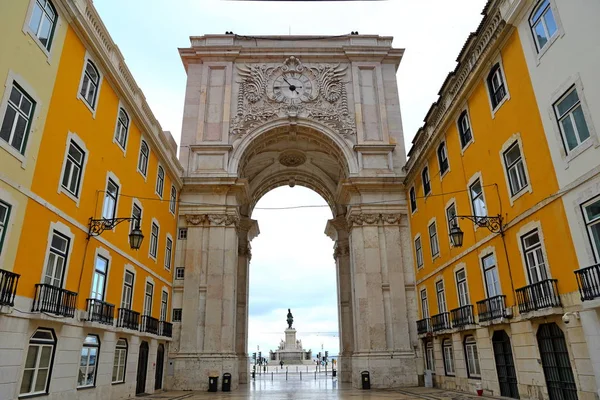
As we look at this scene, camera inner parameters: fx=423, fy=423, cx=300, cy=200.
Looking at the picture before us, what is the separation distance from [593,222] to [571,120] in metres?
2.55

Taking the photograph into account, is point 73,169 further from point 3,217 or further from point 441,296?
point 441,296

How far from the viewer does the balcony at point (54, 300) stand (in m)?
10.1

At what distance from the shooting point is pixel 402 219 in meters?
24.4

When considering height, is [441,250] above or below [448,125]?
below

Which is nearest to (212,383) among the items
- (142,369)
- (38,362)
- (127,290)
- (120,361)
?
(142,369)

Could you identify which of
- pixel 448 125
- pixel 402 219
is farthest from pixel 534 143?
pixel 402 219

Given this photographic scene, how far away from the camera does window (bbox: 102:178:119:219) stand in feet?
46.9

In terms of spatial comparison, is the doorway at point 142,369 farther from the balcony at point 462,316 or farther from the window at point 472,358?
the window at point 472,358

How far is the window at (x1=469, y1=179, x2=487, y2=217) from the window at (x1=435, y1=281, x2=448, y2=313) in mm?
4859

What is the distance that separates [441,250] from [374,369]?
24.0ft

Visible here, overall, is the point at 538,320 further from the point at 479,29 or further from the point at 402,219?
the point at 402,219

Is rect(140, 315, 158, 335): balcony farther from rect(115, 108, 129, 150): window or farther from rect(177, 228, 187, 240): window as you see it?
rect(115, 108, 129, 150): window

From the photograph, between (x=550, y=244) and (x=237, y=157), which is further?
(x=237, y=157)

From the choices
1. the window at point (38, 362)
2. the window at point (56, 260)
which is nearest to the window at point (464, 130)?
the window at point (56, 260)
